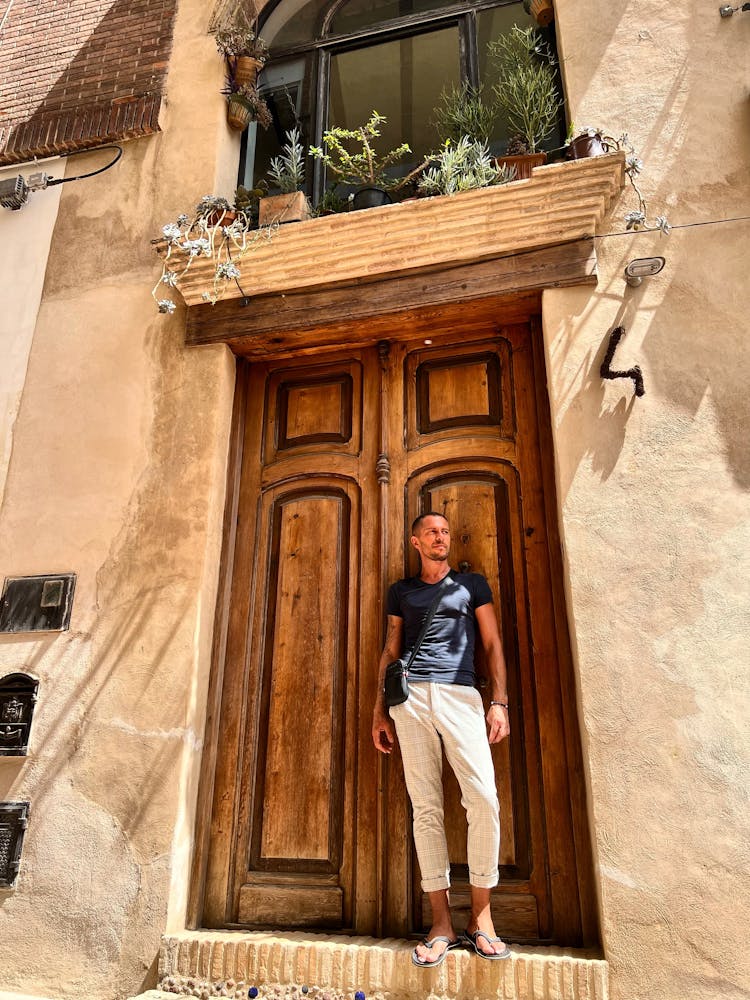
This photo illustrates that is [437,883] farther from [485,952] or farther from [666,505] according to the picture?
[666,505]

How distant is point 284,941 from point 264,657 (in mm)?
1337

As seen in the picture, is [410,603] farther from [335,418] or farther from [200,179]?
[200,179]

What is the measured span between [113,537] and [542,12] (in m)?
4.25

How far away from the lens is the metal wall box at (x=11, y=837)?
145 inches

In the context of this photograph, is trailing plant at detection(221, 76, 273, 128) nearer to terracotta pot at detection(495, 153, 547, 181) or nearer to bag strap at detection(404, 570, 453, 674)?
terracotta pot at detection(495, 153, 547, 181)

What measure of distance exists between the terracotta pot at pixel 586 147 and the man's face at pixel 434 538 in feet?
6.96

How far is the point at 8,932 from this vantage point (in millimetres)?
3600

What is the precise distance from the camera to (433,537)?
147 inches

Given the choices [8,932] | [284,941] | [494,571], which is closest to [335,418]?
[494,571]

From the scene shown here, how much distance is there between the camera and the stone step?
2.92m

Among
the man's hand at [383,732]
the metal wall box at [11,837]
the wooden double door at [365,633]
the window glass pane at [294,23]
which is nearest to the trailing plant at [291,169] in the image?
the window glass pane at [294,23]

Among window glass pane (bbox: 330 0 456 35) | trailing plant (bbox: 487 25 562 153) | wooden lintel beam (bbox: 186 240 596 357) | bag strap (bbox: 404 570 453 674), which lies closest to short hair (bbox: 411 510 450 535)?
bag strap (bbox: 404 570 453 674)

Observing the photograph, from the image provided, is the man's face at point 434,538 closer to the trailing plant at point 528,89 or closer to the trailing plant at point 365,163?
the trailing plant at point 365,163

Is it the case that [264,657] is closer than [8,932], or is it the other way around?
[8,932]
